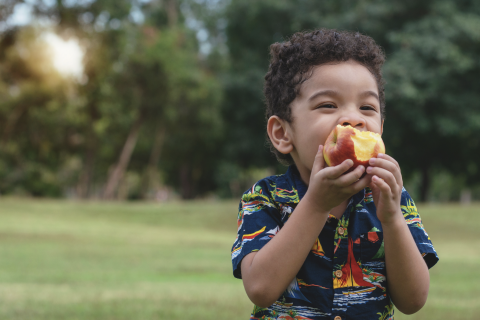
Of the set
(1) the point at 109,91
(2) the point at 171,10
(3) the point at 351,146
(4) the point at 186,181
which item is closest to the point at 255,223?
(3) the point at 351,146

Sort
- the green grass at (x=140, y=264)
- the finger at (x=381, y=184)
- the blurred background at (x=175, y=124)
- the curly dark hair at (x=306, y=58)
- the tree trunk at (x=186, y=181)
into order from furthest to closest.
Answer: the tree trunk at (x=186, y=181) → the blurred background at (x=175, y=124) → the green grass at (x=140, y=264) → the curly dark hair at (x=306, y=58) → the finger at (x=381, y=184)

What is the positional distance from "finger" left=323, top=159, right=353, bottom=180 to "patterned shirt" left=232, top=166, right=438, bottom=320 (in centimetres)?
30

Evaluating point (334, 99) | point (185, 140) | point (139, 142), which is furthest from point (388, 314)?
point (139, 142)

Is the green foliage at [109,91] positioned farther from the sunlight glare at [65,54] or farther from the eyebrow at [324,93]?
the eyebrow at [324,93]

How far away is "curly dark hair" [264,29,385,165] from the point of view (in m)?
2.25

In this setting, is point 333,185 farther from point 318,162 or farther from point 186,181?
point 186,181

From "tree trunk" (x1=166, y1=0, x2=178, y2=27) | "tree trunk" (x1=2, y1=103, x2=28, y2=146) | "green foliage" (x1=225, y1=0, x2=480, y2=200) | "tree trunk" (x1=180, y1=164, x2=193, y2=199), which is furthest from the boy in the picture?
"tree trunk" (x1=180, y1=164, x2=193, y2=199)

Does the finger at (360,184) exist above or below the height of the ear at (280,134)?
below

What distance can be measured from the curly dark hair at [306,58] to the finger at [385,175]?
0.56 meters

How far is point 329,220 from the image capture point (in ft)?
6.97

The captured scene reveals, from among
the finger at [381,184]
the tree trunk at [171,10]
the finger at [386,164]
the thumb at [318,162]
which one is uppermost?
the tree trunk at [171,10]

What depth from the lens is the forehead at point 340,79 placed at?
2.13 m

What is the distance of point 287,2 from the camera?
24.6 metres

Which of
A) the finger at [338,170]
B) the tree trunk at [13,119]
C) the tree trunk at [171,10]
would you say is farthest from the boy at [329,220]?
the tree trunk at [171,10]
